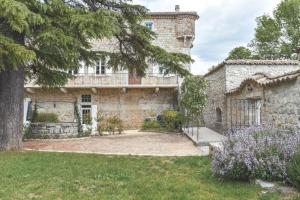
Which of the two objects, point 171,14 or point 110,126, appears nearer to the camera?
point 110,126

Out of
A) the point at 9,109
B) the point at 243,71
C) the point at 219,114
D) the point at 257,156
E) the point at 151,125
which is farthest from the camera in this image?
the point at 151,125

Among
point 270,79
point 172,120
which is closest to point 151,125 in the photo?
point 172,120

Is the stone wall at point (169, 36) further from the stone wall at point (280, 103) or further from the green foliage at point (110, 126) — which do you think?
the stone wall at point (280, 103)

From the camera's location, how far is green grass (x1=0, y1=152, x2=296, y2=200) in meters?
5.83

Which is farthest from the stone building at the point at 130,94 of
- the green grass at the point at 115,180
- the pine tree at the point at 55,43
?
the green grass at the point at 115,180

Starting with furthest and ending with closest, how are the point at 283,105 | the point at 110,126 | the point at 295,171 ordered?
the point at 110,126 → the point at 283,105 → the point at 295,171

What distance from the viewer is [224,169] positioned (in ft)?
21.0

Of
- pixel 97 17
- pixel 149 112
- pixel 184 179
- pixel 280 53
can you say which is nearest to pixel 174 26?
pixel 149 112

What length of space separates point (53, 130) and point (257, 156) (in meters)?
12.5

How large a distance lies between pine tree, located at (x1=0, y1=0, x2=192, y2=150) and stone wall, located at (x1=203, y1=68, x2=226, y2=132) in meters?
3.02

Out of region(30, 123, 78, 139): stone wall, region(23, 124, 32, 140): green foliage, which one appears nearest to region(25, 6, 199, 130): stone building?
region(30, 123, 78, 139): stone wall

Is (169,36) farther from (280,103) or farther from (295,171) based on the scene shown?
(295,171)

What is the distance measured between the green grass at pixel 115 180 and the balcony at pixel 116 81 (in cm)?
1568

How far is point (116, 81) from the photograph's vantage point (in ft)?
83.3
